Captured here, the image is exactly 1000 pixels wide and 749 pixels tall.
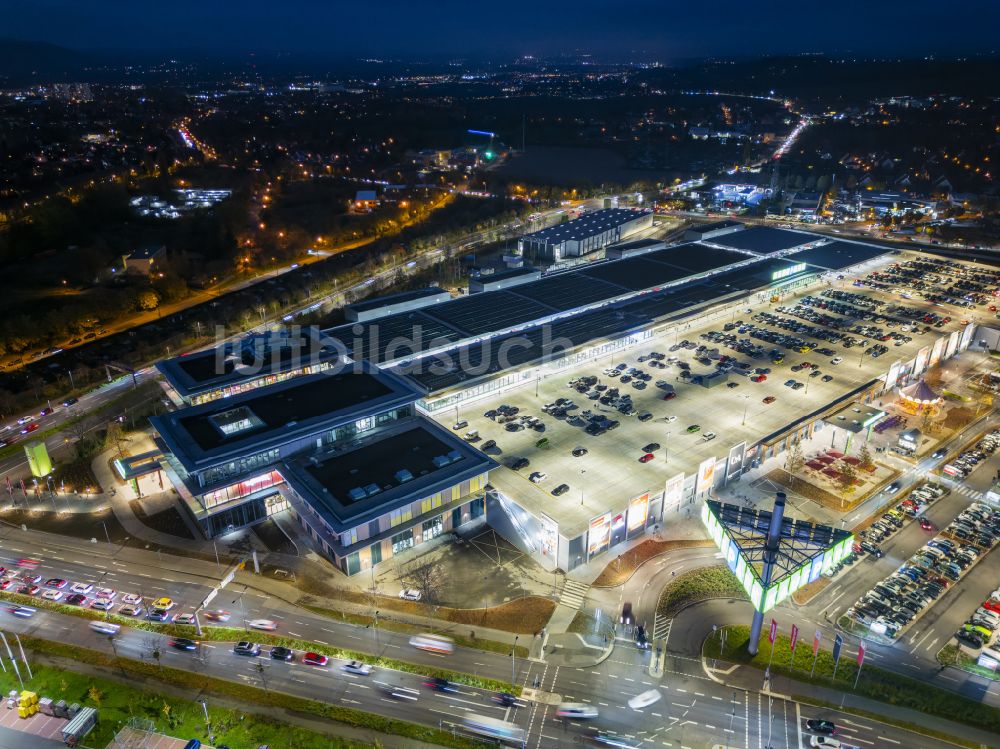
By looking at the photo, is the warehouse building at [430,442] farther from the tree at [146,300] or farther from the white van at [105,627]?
the tree at [146,300]

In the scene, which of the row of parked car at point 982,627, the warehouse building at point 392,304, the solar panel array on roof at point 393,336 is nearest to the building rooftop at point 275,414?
the solar panel array on roof at point 393,336

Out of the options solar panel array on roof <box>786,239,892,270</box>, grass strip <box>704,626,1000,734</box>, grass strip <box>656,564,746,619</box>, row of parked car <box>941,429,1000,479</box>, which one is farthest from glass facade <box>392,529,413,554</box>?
solar panel array on roof <box>786,239,892,270</box>

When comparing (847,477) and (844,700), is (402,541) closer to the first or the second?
(844,700)

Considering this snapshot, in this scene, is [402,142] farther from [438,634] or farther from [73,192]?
[438,634]

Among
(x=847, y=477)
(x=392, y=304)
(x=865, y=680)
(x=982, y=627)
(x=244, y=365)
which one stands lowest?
(x=865, y=680)

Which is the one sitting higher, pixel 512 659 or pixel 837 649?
pixel 837 649

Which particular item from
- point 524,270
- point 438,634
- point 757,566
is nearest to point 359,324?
point 524,270

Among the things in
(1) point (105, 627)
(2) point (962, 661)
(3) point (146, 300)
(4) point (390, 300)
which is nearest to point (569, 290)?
(4) point (390, 300)

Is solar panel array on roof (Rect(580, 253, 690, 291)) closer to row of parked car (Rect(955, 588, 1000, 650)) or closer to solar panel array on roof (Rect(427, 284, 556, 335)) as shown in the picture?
solar panel array on roof (Rect(427, 284, 556, 335))
